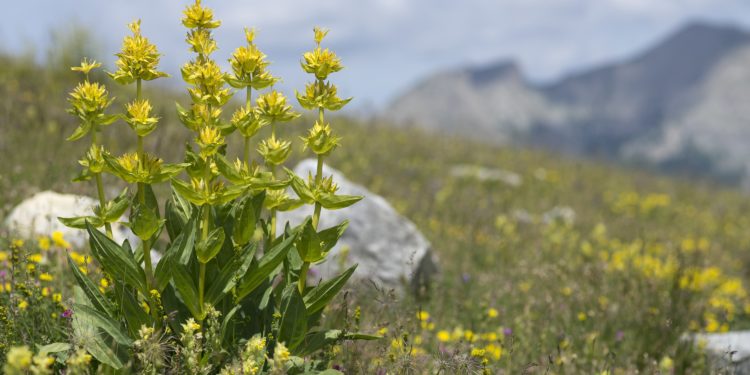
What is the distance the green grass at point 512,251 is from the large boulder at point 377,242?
31 cm

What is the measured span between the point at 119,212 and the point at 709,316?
5314mm

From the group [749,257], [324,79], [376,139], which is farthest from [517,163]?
[324,79]

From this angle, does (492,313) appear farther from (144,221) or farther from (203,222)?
(144,221)

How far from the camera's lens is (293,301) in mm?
2393

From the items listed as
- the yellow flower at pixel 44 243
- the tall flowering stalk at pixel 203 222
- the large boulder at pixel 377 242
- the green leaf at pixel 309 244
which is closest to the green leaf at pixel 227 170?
the tall flowering stalk at pixel 203 222

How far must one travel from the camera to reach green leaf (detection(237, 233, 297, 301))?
2322 millimetres

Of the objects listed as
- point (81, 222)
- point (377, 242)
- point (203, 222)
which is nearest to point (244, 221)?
point (203, 222)

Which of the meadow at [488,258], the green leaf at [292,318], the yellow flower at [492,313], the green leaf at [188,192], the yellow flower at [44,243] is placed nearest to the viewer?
the green leaf at [188,192]

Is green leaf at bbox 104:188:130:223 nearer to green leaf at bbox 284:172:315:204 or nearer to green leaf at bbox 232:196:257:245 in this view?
green leaf at bbox 232:196:257:245

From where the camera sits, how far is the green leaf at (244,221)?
2.38 m

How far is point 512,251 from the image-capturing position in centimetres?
730

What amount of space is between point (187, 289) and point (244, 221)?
35 cm

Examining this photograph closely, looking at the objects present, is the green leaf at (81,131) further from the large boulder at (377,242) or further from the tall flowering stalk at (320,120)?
the large boulder at (377,242)

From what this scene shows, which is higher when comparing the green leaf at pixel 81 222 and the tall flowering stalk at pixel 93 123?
the tall flowering stalk at pixel 93 123
